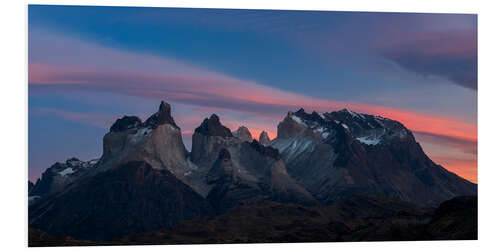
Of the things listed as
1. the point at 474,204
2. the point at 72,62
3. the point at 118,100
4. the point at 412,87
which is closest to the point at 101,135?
the point at 118,100

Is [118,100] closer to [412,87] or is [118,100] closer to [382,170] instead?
[412,87]

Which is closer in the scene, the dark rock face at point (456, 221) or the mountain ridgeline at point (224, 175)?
the dark rock face at point (456, 221)

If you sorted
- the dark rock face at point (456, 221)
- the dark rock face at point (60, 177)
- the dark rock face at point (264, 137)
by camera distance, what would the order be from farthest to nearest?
the dark rock face at point (264, 137) < the dark rock face at point (60, 177) < the dark rock face at point (456, 221)

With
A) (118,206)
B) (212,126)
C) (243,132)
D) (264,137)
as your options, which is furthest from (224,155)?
(243,132)

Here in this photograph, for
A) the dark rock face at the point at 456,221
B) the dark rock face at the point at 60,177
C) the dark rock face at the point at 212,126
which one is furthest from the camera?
the dark rock face at the point at 212,126

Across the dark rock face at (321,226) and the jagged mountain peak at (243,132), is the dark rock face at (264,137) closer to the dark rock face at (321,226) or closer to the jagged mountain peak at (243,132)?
the jagged mountain peak at (243,132)

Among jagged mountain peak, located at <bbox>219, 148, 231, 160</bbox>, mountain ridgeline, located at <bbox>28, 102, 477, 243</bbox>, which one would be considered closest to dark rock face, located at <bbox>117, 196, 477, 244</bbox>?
mountain ridgeline, located at <bbox>28, 102, 477, 243</bbox>

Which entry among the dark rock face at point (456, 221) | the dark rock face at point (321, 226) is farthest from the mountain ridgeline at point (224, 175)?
the dark rock face at point (456, 221)

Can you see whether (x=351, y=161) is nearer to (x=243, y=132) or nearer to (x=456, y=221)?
(x=243, y=132)
